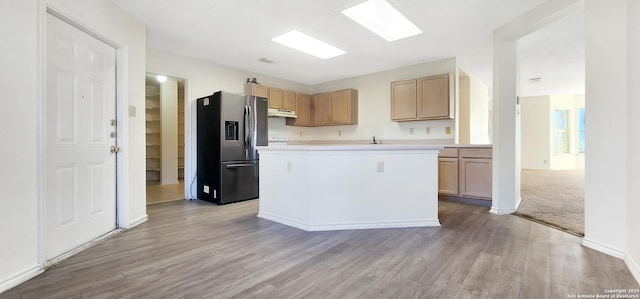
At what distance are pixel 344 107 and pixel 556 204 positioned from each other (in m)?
3.80

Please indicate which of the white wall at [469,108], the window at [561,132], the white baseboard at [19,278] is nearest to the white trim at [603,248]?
the white wall at [469,108]

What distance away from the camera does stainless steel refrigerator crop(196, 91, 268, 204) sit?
4098 millimetres

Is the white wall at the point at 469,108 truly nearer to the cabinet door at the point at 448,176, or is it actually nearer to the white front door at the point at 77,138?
the cabinet door at the point at 448,176

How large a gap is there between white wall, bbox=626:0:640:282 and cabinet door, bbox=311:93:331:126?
449cm

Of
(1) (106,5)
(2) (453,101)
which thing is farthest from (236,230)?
(2) (453,101)

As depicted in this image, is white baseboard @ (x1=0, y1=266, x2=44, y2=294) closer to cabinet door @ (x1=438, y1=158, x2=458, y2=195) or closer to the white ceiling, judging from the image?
the white ceiling

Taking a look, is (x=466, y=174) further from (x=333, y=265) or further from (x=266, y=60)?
(x=266, y=60)

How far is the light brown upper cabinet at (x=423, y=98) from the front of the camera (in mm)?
4453

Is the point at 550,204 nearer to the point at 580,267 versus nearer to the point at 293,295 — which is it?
the point at 580,267

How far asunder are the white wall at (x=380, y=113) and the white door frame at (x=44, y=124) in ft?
11.4

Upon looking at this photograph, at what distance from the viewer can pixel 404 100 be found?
4945 millimetres

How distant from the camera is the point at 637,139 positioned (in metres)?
1.89

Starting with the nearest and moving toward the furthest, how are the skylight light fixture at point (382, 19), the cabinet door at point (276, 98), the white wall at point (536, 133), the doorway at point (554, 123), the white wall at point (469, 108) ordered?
the skylight light fixture at point (382, 19) < the doorway at point (554, 123) < the cabinet door at point (276, 98) < the white wall at point (469, 108) < the white wall at point (536, 133)

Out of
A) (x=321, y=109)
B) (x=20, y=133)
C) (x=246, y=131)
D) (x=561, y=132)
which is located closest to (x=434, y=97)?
(x=321, y=109)
